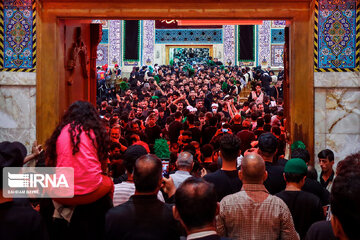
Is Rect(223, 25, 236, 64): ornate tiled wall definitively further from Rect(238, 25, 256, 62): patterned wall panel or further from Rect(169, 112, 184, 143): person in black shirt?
Rect(169, 112, 184, 143): person in black shirt

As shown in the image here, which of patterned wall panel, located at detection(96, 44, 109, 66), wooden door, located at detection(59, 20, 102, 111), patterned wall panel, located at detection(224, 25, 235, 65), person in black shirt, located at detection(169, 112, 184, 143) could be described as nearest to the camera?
person in black shirt, located at detection(169, 112, 184, 143)

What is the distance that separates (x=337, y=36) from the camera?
22.3 feet

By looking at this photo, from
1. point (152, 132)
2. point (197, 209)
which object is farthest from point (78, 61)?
point (197, 209)

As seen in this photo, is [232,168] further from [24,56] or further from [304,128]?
[24,56]

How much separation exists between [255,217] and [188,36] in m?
26.1

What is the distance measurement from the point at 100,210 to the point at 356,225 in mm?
1979

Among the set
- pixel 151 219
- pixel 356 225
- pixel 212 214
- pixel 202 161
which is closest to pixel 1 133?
pixel 202 161

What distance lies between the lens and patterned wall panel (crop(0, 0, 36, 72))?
688 cm

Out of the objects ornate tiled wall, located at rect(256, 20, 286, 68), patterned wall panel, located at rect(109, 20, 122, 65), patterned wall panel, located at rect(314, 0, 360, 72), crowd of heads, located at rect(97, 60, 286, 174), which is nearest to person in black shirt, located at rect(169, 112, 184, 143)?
crowd of heads, located at rect(97, 60, 286, 174)

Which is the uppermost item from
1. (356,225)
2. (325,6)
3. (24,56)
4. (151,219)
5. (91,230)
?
(325,6)

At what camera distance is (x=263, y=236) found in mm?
2967

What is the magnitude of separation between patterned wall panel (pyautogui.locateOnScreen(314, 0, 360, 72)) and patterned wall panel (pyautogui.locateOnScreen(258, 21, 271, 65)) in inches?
799

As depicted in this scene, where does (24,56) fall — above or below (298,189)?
above

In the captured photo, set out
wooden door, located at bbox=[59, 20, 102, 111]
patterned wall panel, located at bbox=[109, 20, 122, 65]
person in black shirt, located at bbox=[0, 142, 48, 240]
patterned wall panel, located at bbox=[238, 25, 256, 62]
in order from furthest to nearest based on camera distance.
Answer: patterned wall panel, located at bbox=[238, 25, 256, 62] < patterned wall panel, located at bbox=[109, 20, 122, 65] < wooden door, located at bbox=[59, 20, 102, 111] < person in black shirt, located at bbox=[0, 142, 48, 240]
